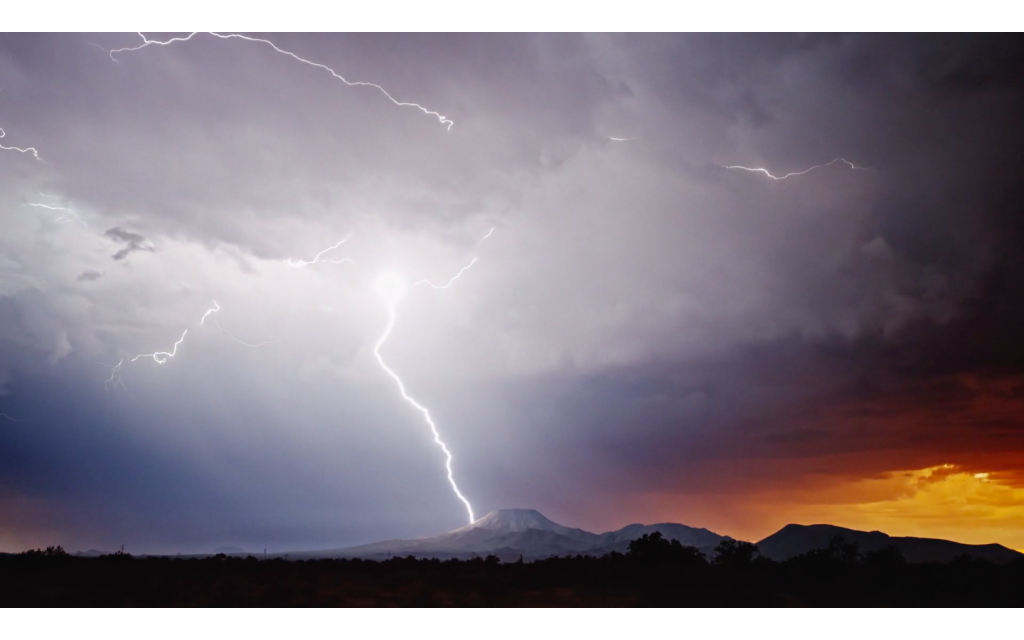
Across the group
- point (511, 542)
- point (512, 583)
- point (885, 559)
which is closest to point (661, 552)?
point (885, 559)

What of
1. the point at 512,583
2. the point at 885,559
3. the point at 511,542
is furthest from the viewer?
the point at 511,542

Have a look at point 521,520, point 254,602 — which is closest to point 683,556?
point 254,602

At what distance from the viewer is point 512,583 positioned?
10258mm

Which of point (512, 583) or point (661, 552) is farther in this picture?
point (661, 552)

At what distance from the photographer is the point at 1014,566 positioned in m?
10.5

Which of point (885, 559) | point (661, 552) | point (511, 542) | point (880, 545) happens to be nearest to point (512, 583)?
point (661, 552)

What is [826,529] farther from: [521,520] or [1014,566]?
[521,520]

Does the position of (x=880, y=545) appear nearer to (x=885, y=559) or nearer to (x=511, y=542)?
(x=885, y=559)

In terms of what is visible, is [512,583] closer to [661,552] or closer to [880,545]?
[661,552]

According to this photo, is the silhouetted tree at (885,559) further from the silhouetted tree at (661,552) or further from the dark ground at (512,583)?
the silhouetted tree at (661,552)

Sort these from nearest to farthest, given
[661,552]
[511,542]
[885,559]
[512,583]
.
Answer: [512,583] < [885,559] < [661,552] < [511,542]

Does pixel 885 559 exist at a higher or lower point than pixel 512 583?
higher

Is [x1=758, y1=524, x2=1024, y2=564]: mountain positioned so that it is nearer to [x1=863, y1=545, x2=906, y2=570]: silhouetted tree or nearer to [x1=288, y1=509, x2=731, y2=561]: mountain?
[x1=863, y1=545, x2=906, y2=570]: silhouetted tree

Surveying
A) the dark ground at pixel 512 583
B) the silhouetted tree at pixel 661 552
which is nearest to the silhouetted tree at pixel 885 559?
the dark ground at pixel 512 583
